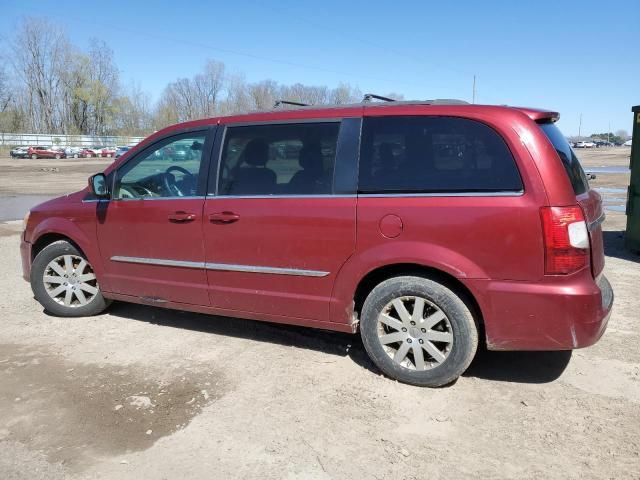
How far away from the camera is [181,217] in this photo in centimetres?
422

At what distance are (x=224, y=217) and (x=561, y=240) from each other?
2.29m

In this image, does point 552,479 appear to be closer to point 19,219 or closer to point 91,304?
point 91,304

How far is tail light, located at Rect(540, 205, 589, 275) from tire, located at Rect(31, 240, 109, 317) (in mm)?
3804

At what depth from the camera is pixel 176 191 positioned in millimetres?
4402

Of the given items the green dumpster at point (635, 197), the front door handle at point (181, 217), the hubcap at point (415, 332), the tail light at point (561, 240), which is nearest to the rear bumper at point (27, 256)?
the front door handle at point (181, 217)

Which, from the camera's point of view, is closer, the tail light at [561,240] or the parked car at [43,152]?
the tail light at [561,240]

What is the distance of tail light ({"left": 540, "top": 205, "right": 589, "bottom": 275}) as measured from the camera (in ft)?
10.3

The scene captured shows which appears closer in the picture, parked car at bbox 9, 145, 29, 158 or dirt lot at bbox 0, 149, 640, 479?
dirt lot at bbox 0, 149, 640, 479


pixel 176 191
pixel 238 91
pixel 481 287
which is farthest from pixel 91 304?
pixel 238 91

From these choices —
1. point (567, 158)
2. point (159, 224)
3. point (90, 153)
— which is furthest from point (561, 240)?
point (90, 153)

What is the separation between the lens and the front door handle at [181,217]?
4176 mm

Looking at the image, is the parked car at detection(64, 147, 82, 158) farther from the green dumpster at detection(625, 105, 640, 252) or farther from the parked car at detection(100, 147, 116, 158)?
the green dumpster at detection(625, 105, 640, 252)

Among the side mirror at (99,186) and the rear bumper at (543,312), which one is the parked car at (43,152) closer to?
the side mirror at (99,186)

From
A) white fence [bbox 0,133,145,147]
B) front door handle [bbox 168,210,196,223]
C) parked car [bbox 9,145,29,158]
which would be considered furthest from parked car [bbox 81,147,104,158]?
front door handle [bbox 168,210,196,223]
